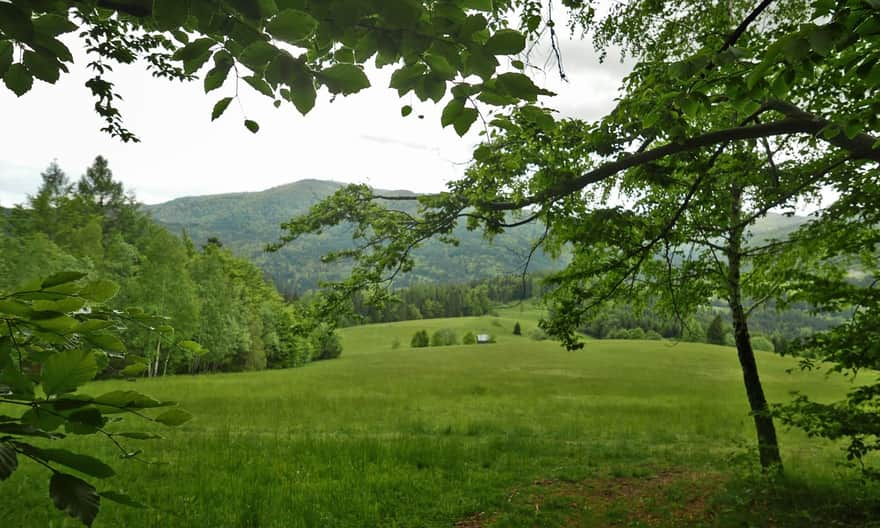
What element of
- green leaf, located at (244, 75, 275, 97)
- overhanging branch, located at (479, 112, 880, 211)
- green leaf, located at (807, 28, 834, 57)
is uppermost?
overhanging branch, located at (479, 112, 880, 211)

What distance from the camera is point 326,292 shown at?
25.4 ft

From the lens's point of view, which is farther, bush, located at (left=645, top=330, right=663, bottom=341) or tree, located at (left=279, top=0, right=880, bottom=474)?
bush, located at (left=645, top=330, right=663, bottom=341)


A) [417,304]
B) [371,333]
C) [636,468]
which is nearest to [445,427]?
[636,468]

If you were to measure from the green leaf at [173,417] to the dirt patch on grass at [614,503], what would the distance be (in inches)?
250

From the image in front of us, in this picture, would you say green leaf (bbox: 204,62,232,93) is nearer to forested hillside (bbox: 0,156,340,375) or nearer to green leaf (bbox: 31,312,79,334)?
green leaf (bbox: 31,312,79,334)

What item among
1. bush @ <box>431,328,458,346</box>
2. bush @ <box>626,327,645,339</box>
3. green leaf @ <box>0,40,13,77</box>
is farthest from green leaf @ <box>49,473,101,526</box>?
bush @ <box>626,327,645,339</box>

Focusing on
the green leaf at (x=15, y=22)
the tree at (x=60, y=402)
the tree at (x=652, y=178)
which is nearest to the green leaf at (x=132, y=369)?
the tree at (x=60, y=402)

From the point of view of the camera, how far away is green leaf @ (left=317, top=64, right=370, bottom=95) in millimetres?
1147

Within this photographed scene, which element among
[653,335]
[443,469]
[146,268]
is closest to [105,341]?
[443,469]

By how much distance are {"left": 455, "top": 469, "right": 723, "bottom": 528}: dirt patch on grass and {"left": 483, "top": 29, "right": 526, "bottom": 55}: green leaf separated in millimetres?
6827

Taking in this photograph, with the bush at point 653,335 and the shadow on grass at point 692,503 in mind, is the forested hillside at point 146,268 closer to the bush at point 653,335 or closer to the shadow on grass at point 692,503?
the shadow on grass at point 692,503

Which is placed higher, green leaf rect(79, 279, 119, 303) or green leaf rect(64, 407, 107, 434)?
green leaf rect(79, 279, 119, 303)

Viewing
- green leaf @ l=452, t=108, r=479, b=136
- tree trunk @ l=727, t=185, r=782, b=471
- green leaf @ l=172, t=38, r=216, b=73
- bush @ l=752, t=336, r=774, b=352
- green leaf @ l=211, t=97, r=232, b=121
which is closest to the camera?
green leaf @ l=172, t=38, r=216, b=73

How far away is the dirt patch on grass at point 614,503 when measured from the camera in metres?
6.76
